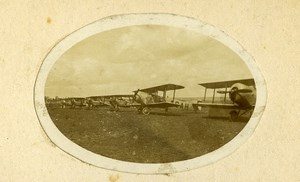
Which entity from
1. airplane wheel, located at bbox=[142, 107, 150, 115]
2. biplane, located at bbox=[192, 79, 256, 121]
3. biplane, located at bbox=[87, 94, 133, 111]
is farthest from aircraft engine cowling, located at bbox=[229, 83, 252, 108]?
biplane, located at bbox=[87, 94, 133, 111]

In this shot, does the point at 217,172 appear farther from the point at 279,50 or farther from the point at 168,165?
the point at 279,50

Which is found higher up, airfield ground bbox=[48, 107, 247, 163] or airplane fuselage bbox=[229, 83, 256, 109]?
airplane fuselage bbox=[229, 83, 256, 109]

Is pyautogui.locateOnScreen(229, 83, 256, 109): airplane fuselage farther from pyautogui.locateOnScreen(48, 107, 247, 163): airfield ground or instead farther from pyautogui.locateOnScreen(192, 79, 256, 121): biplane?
pyautogui.locateOnScreen(48, 107, 247, 163): airfield ground

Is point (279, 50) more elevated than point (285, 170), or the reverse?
point (279, 50)

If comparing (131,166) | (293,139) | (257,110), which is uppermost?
(257,110)

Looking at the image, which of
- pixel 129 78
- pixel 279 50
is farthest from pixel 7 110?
pixel 279 50

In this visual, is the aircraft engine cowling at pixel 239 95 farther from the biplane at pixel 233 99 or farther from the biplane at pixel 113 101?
the biplane at pixel 113 101

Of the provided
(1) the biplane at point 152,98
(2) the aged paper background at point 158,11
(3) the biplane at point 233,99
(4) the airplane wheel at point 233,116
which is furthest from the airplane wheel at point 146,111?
(4) the airplane wheel at point 233,116
